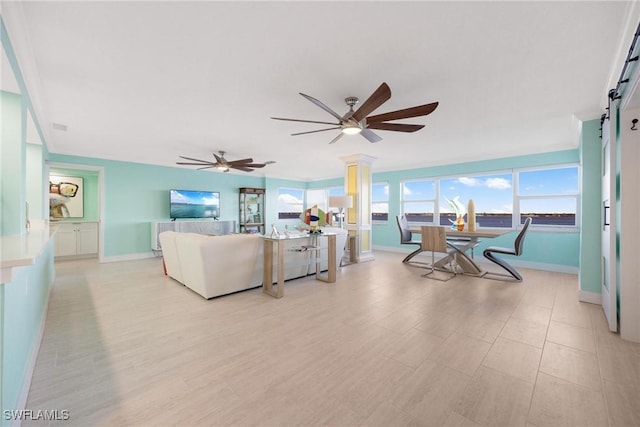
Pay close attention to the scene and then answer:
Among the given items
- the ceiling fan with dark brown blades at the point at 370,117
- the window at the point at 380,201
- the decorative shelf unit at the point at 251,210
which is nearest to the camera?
the ceiling fan with dark brown blades at the point at 370,117

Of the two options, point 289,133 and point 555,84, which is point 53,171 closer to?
point 289,133

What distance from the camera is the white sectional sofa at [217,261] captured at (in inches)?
130

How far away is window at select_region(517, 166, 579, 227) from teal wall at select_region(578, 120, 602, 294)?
2.24m

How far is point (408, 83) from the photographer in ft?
8.62

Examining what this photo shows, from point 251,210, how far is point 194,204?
1.87m

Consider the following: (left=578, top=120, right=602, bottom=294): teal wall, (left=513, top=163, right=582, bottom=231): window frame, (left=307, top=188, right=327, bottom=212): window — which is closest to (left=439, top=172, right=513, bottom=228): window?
(left=513, top=163, right=582, bottom=231): window frame

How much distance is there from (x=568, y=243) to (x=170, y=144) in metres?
7.66

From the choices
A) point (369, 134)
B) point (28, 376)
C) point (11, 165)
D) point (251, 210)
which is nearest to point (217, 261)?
point (28, 376)

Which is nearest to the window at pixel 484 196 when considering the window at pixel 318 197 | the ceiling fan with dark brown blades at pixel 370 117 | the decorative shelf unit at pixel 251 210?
the ceiling fan with dark brown blades at pixel 370 117

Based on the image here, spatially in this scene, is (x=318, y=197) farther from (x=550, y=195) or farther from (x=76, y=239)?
(x=76, y=239)

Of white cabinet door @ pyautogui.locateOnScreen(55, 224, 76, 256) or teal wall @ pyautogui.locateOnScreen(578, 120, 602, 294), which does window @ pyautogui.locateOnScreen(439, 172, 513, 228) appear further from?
white cabinet door @ pyautogui.locateOnScreen(55, 224, 76, 256)

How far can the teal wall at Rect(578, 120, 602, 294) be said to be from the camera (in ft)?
10.6

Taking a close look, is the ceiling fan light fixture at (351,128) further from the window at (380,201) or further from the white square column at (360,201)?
the window at (380,201)

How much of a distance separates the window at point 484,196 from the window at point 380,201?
153 centimetres
